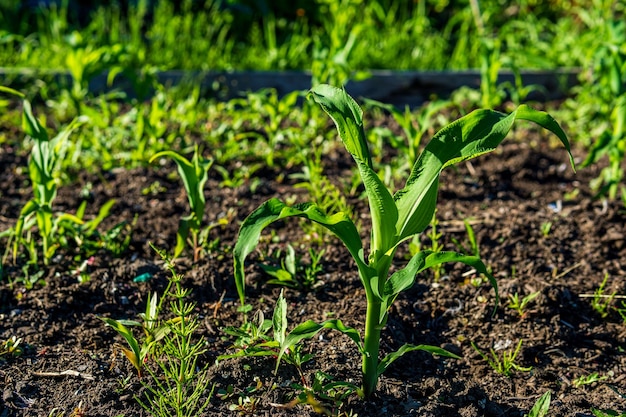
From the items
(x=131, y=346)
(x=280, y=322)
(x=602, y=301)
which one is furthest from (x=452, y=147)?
(x=602, y=301)

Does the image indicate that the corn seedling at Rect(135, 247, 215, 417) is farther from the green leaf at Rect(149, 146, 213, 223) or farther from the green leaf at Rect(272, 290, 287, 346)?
the green leaf at Rect(149, 146, 213, 223)

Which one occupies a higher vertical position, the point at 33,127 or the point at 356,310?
the point at 33,127

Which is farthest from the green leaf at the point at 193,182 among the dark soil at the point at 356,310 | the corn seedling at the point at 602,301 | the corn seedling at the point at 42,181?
the corn seedling at the point at 602,301

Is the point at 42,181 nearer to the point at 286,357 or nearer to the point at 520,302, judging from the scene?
the point at 286,357

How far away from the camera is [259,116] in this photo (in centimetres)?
416

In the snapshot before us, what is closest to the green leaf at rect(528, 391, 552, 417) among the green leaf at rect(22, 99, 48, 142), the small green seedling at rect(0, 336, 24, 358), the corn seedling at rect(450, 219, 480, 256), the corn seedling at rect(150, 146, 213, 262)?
the corn seedling at rect(450, 219, 480, 256)

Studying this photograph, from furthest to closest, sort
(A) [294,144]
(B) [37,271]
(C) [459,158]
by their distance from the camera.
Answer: (A) [294,144], (B) [37,271], (C) [459,158]

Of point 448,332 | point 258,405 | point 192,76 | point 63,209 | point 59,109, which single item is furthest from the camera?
point 192,76

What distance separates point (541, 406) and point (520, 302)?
2.03 ft

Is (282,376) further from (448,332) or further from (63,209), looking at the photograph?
(63,209)

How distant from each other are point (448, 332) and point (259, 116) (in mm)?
1959

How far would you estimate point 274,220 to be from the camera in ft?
6.20

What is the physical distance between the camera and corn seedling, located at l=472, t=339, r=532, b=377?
237 cm

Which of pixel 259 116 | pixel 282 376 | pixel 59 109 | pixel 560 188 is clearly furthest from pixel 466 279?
pixel 59 109
